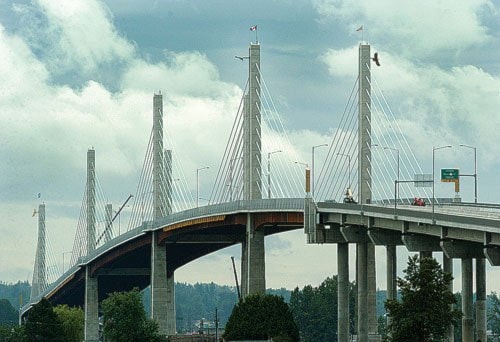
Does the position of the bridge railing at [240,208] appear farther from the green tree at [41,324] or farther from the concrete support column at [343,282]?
the green tree at [41,324]

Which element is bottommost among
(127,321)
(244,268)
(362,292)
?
(127,321)

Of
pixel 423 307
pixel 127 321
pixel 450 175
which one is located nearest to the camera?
pixel 423 307

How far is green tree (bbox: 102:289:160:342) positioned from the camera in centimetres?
16500

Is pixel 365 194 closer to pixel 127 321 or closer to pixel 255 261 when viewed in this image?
pixel 255 261

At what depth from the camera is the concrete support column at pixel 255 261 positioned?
474 feet

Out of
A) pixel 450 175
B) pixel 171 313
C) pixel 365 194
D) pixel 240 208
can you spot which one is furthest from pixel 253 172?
pixel 171 313

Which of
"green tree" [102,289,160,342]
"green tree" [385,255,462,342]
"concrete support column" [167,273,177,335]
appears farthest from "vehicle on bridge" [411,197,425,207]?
"concrete support column" [167,273,177,335]

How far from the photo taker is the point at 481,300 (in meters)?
116

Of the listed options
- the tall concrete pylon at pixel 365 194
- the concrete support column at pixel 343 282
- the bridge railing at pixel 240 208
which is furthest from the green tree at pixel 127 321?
the tall concrete pylon at pixel 365 194

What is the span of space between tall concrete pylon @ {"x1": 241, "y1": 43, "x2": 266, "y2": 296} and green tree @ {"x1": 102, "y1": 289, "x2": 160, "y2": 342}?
19.4 metres

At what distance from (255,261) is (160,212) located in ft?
114

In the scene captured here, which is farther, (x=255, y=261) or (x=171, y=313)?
(x=171, y=313)

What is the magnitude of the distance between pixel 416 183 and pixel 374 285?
16.0m

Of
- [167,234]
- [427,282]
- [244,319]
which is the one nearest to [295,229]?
[244,319]
